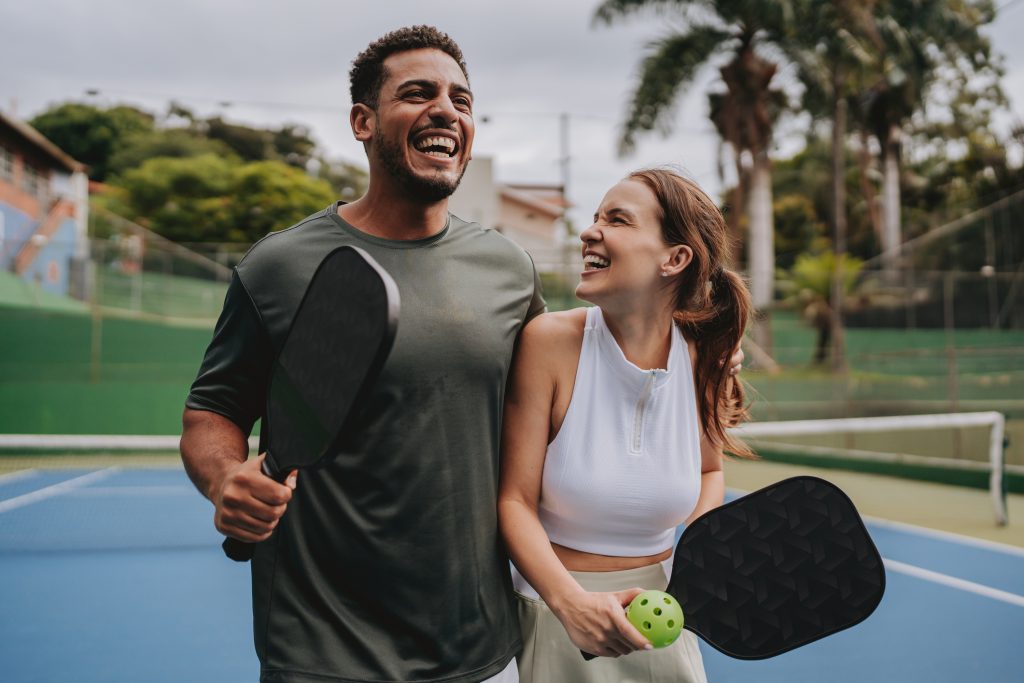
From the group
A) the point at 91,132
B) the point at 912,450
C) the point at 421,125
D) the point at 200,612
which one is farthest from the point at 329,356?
the point at 91,132

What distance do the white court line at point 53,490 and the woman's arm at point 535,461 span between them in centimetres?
932

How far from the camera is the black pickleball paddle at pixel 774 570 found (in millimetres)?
1812

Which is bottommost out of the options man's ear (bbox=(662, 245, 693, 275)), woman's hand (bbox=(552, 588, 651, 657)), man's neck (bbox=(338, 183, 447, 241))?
woman's hand (bbox=(552, 588, 651, 657))

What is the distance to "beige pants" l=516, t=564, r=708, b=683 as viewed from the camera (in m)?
1.97

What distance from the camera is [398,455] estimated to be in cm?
186

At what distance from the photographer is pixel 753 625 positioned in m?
1.86

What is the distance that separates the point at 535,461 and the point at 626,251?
0.47 meters

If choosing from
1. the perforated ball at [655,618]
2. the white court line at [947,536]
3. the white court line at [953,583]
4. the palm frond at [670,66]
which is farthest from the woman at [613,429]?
the palm frond at [670,66]

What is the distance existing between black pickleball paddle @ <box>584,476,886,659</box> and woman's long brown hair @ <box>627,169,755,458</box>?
0.33m

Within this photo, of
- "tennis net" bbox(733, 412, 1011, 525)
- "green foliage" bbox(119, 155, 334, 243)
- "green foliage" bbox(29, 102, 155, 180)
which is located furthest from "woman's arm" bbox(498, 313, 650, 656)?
"green foliage" bbox(29, 102, 155, 180)

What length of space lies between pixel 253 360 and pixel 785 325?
2237 cm

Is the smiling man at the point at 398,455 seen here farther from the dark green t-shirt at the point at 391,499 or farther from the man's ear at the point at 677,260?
the man's ear at the point at 677,260

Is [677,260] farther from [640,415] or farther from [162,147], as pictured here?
[162,147]

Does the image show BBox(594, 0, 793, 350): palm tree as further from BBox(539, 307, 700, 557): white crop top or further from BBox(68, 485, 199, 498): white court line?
BBox(539, 307, 700, 557): white crop top
